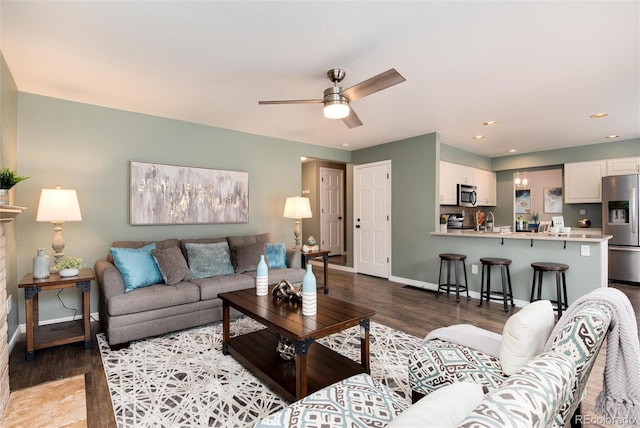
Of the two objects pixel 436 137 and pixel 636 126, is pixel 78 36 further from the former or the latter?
pixel 636 126

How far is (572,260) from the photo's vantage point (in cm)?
370

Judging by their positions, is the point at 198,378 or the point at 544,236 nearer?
the point at 198,378

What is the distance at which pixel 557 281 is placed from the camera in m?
3.48

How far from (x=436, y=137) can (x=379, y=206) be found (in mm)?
1565

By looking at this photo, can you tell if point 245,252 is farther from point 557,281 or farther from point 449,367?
point 557,281

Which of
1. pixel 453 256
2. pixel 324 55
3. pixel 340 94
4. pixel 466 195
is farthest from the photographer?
pixel 466 195

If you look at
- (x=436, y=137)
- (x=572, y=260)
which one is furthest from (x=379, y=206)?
(x=572, y=260)

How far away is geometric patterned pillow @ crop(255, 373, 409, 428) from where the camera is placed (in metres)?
1.18

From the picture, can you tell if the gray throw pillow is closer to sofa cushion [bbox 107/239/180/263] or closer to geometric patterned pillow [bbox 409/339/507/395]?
sofa cushion [bbox 107/239/180/263]

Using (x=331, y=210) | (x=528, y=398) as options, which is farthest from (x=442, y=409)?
(x=331, y=210)

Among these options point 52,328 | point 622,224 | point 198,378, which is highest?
point 622,224

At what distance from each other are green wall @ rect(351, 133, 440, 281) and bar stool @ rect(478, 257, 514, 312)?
0.88 metres

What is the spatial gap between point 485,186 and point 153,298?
670 cm

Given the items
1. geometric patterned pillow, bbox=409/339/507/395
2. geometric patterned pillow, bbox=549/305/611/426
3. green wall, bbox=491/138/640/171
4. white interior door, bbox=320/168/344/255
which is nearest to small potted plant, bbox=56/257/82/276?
geometric patterned pillow, bbox=409/339/507/395
